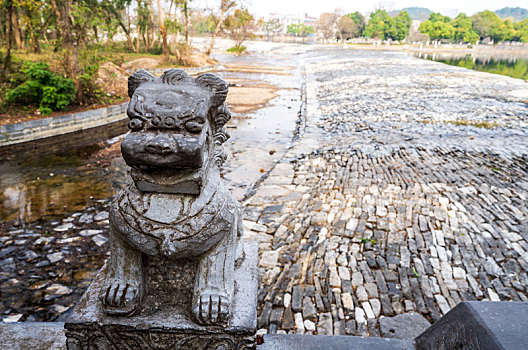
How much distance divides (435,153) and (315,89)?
11389 millimetres

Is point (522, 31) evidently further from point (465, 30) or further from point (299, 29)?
point (299, 29)

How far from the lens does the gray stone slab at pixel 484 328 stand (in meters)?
2.03

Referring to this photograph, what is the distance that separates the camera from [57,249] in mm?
4555

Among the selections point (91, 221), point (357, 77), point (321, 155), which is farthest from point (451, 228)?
point (357, 77)

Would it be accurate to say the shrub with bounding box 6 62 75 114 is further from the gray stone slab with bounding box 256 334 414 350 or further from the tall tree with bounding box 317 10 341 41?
the tall tree with bounding box 317 10 341 41

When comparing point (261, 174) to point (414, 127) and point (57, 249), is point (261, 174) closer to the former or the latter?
point (57, 249)

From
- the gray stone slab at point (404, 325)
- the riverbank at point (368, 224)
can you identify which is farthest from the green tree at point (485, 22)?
the gray stone slab at point (404, 325)

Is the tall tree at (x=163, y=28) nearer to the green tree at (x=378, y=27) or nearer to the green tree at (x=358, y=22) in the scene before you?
the green tree at (x=378, y=27)

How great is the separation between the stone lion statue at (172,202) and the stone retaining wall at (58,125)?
336 inches

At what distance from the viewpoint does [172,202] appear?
2041 millimetres

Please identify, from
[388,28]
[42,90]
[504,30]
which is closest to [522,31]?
[504,30]

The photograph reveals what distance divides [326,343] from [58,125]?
9792mm

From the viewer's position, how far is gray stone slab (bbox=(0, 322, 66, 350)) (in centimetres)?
255

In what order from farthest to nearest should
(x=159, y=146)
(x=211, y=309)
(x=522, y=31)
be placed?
(x=522, y=31)
(x=211, y=309)
(x=159, y=146)
